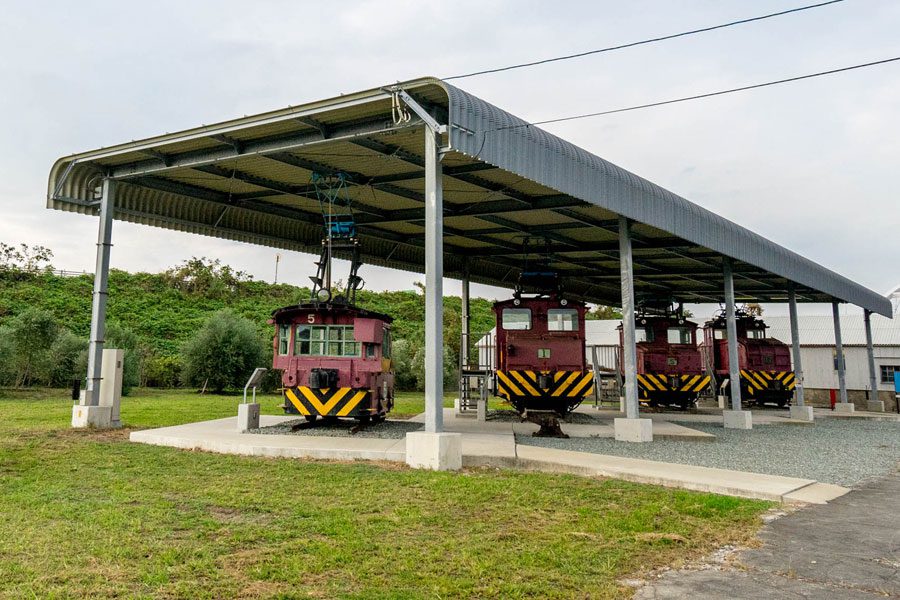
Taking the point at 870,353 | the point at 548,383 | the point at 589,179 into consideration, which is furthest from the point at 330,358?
the point at 870,353

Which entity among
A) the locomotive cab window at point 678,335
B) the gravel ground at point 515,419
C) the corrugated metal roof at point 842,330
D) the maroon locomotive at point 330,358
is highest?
the corrugated metal roof at point 842,330

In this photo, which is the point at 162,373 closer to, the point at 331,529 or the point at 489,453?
the point at 489,453

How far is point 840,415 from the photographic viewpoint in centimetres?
2114

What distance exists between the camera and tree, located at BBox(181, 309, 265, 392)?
27188 mm

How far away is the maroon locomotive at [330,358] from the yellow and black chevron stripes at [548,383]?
374cm

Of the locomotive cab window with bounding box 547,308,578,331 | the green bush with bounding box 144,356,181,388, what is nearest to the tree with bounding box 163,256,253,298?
the green bush with bounding box 144,356,181,388

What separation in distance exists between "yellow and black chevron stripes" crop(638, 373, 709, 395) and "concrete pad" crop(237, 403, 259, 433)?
1343cm

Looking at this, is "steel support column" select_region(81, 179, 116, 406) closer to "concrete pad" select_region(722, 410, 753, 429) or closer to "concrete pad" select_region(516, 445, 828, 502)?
"concrete pad" select_region(516, 445, 828, 502)

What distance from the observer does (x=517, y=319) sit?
14984 mm

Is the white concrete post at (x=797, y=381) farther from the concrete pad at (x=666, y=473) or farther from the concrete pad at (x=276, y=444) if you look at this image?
the concrete pad at (x=276, y=444)

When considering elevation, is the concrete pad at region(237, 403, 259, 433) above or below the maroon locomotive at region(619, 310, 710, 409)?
below

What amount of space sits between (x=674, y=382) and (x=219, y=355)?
1967 cm

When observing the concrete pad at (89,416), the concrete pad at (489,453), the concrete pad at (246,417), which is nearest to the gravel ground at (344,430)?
the concrete pad at (246,417)

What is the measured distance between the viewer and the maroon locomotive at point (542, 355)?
14.0 metres
